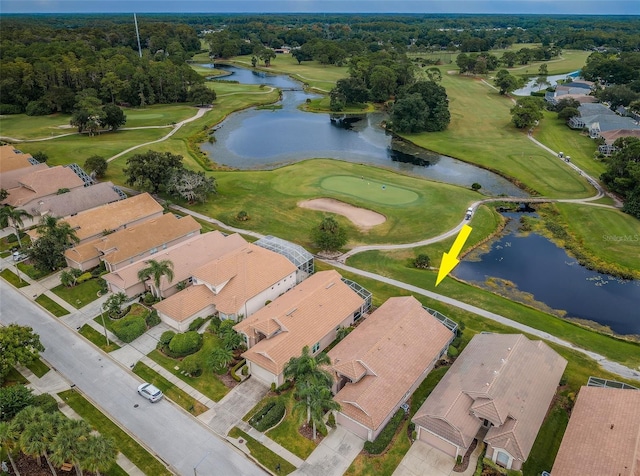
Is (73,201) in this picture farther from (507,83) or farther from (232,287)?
(507,83)

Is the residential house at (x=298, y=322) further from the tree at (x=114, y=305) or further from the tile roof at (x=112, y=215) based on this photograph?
the tile roof at (x=112, y=215)

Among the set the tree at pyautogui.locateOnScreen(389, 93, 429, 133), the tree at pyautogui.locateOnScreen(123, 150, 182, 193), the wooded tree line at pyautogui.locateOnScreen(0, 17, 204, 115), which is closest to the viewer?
the tree at pyautogui.locateOnScreen(123, 150, 182, 193)

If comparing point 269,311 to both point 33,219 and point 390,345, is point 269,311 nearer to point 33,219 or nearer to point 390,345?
point 390,345

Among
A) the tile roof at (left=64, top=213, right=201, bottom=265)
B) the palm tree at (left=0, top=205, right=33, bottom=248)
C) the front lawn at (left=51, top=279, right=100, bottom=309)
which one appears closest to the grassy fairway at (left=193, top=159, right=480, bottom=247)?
the tile roof at (left=64, top=213, right=201, bottom=265)

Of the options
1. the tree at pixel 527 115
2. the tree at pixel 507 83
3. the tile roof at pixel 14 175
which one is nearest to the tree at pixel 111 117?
the tile roof at pixel 14 175

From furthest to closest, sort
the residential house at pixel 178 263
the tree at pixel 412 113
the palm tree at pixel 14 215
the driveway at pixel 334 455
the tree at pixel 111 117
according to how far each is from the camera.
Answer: the tree at pixel 412 113
the tree at pixel 111 117
the palm tree at pixel 14 215
the residential house at pixel 178 263
the driveway at pixel 334 455

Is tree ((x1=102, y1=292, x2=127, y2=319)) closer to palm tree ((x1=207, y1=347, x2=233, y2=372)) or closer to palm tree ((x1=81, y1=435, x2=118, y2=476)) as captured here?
palm tree ((x1=207, y1=347, x2=233, y2=372))
